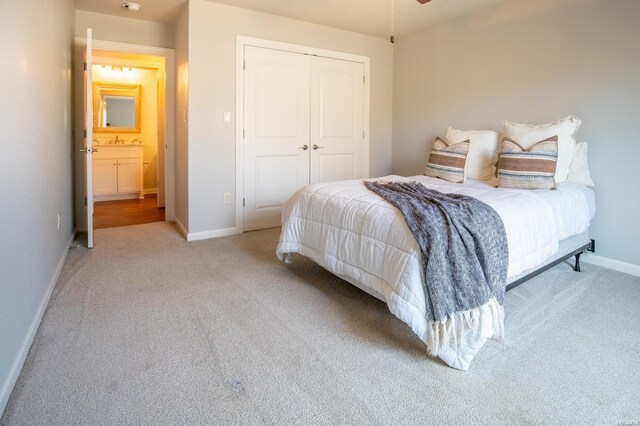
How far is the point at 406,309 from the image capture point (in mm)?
1869

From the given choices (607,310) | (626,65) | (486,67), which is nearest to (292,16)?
(486,67)

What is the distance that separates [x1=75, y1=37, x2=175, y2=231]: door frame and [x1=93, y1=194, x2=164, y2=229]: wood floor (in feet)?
1.38

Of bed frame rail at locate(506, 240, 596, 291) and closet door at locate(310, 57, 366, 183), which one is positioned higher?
closet door at locate(310, 57, 366, 183)

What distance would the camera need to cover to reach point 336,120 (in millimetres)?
4906

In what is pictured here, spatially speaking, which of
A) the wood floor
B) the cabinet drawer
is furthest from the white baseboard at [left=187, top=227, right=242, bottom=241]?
the cabinet drawer

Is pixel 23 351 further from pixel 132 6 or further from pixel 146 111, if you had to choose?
pixel 146 111

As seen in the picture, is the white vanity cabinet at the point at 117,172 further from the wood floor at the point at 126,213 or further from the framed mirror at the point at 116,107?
the framed mirror at the point at 116,107

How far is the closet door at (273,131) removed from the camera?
428cm

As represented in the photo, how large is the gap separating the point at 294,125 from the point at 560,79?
8.85 feet

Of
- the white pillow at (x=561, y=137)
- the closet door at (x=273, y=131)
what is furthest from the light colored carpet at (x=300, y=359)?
the closet door at (x=273, y=131)

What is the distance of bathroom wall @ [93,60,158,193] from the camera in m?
6.47

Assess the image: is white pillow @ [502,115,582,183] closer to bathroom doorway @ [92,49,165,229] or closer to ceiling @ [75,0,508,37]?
ceiling @ [75,0,508,37]

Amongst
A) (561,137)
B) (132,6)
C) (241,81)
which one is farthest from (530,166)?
(132,6)

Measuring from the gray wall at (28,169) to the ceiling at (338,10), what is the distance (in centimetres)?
86
